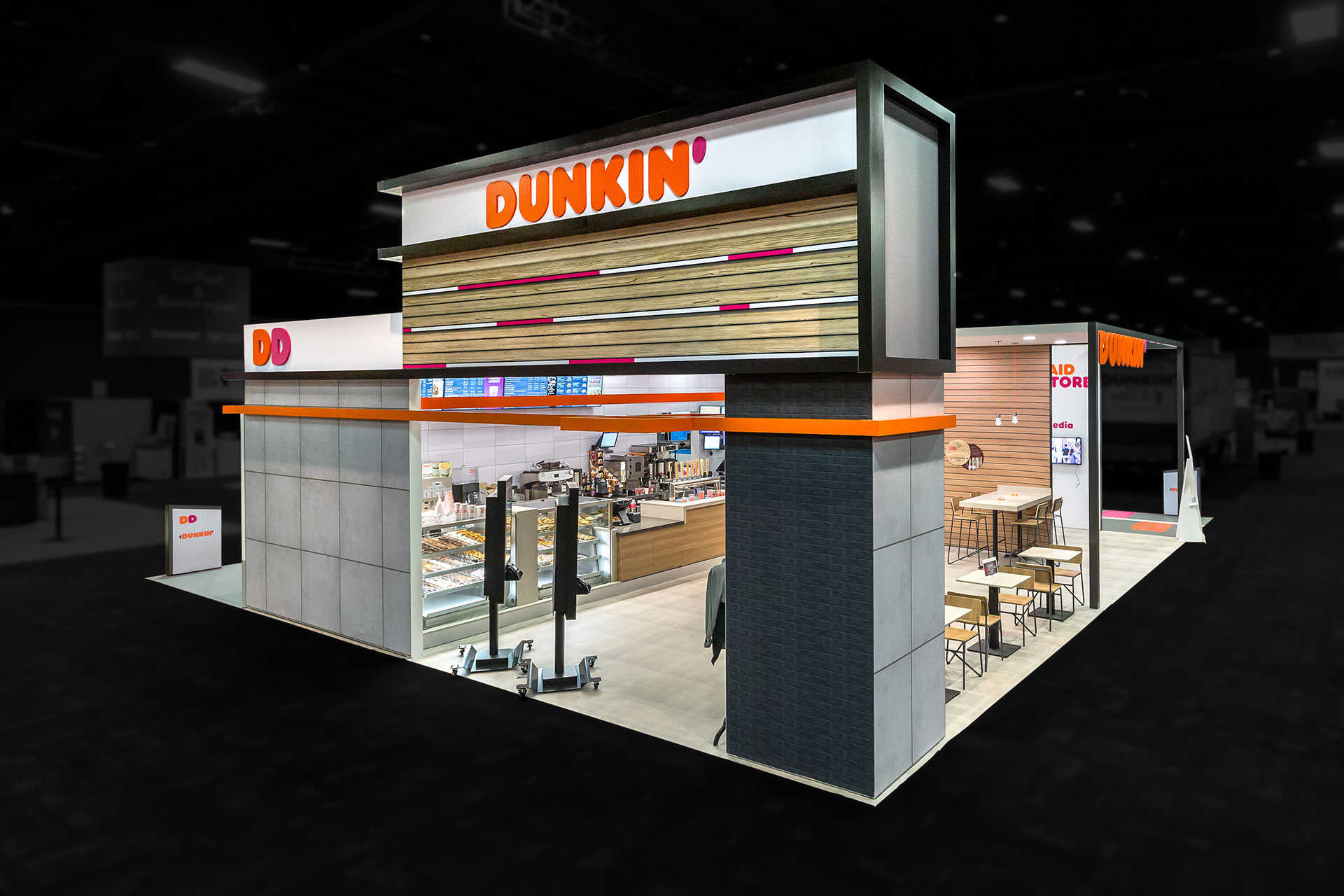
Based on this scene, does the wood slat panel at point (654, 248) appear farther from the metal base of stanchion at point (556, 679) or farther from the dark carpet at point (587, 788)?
the dark carpet at point (587, 788)

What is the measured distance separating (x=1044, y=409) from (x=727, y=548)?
30.0 ft

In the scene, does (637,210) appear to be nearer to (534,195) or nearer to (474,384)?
(534,195)

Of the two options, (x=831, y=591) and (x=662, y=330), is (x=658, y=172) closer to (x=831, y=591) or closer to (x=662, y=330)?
(x=662, y=330)

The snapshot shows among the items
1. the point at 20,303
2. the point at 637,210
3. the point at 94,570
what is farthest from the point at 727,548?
the point at 20,303

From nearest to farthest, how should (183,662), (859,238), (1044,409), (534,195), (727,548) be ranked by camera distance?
(859,238), (727,548), (534,195), (183,662), (1044,409)

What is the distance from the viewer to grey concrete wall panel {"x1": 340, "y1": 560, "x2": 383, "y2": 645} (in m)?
7.73

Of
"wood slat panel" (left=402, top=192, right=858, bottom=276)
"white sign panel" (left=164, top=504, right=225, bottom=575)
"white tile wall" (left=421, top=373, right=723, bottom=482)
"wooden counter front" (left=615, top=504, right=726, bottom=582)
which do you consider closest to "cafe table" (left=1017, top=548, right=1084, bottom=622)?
"wooden counter front" (left=615, top=504, right=726, bottom=582)

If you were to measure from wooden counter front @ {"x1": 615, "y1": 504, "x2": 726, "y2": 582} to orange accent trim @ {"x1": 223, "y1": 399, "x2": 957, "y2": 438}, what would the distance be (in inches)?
93.3

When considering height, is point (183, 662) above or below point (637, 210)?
below

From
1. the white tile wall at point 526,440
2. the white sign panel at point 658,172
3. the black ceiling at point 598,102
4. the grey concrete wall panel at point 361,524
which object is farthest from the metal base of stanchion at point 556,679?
the black ceiling at point 598,102

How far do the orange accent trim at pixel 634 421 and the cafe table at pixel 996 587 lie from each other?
157 cm

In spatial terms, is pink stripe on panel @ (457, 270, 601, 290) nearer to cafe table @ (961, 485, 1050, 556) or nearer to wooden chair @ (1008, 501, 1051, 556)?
cafe table @ (961, 485, 1050, 556)

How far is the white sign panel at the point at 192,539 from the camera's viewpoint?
10.9m

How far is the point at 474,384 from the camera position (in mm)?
8445
